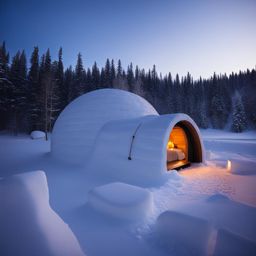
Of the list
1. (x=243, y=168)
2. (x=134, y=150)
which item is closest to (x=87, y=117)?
(x=134, y=150)

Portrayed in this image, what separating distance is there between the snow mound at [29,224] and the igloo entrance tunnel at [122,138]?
4.34 meters

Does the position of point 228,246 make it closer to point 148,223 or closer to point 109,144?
point 148,223

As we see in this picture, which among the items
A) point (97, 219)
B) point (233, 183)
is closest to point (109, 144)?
point (97, 219)

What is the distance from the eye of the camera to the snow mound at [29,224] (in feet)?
5.67

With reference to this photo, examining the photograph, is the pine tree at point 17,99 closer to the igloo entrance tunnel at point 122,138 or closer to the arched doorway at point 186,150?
the igloo entrance tunnel at point 122,138

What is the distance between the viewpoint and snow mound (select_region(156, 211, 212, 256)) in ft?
8.71

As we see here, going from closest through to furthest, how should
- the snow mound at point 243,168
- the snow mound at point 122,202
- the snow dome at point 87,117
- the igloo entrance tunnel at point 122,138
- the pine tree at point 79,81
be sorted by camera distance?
1. the snow mound at point 122,202
2. the igloo entrance tunnel at point 122,138
3. the snow mound at point 243,168
4. the snow dome at point 87,117
5. the pine tree at point 79,81

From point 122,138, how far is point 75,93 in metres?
35.0

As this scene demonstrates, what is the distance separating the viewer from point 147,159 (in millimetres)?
6422

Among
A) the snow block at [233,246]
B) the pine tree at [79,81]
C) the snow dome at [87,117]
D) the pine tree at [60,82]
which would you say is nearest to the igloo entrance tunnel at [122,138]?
the snow dome at [87,117]

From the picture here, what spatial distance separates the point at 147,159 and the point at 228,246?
13.2ft

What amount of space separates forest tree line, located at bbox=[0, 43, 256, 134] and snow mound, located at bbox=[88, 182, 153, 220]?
74.0 ft

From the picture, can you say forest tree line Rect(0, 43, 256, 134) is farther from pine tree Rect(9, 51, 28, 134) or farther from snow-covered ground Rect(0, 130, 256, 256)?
snow-covered ground Rect(0, 130, 256, 256)

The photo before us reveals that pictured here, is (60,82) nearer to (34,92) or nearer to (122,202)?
(34,92)
